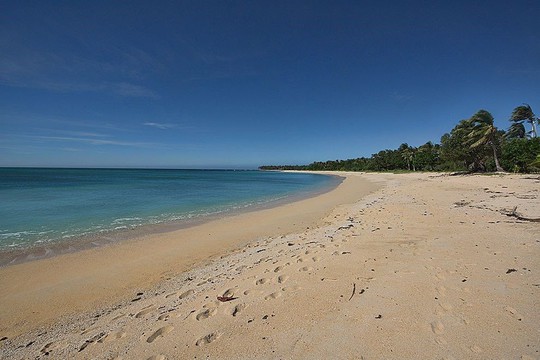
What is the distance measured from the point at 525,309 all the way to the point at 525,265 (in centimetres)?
177

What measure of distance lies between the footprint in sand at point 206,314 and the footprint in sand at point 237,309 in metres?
0.28

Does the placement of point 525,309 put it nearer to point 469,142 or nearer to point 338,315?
point 338,315

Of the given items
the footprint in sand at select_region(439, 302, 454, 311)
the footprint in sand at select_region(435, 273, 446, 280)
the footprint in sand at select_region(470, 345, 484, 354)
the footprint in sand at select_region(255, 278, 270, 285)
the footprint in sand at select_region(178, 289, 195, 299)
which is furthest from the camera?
the footprint in sand at select_region(255, 278, 270, 285)

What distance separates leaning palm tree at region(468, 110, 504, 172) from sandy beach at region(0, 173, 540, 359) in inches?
1394

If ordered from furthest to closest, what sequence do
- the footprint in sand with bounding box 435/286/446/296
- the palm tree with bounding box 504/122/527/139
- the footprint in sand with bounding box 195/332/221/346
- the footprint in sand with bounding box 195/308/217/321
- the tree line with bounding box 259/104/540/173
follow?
the palm tree with bounding box 504/122/527/139 < the tree line with bounding box 259/104/540/173 < the footprint in sand with bounding box 435/286/446/296 < the footprint in sand with bounding box 195/308/217/321 < the footprint in sand with bounding box 195/332/221/346

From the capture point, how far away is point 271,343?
9.42 ft

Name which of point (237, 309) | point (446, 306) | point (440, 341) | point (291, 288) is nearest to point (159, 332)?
point (237, 309)

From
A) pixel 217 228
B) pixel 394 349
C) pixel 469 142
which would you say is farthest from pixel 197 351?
Answer: pixel 469 142

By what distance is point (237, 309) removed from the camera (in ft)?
12.0

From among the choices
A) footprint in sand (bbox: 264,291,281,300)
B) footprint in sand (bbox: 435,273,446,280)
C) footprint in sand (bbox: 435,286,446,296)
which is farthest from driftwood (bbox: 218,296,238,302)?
footprint in sand (bbox: 435,273,446,280)

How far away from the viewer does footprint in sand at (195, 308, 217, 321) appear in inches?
139

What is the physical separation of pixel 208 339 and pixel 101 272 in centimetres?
472

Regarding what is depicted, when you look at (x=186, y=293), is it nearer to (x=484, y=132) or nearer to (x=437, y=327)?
(x=437, y=327)

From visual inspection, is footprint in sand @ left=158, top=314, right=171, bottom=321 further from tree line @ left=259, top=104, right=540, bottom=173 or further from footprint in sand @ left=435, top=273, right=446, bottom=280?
tree line @ left=259, top=104, right=540, bottom=173
